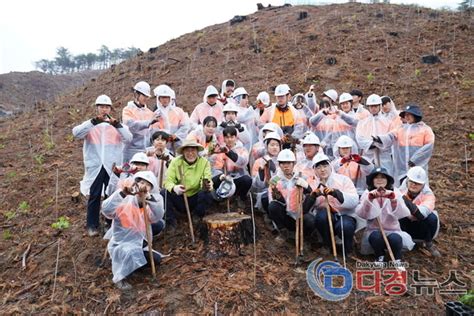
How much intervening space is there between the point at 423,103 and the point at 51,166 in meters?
11.6

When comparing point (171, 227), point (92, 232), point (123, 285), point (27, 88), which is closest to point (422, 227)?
point (171, 227)

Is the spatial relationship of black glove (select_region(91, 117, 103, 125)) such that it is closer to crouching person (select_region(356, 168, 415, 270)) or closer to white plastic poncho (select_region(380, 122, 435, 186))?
crouching person (select_region(356, 168, 415, 270))

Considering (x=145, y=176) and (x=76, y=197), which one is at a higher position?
(x=145, y=176)

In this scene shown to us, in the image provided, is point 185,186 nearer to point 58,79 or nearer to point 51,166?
point 51,166

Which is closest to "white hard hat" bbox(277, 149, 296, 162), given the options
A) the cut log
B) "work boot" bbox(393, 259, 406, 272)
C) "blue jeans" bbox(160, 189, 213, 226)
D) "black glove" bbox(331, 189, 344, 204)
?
"black glove" bbox(331, 189, 344, 204)

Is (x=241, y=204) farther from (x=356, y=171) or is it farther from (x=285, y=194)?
(x=356, y=171)

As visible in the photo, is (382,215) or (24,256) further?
(24,256)

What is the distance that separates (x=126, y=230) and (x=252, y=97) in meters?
10.2

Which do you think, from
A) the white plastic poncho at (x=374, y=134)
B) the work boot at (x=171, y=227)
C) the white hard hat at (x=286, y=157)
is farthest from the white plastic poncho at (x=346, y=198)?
the work boot at (x=171, y=227)

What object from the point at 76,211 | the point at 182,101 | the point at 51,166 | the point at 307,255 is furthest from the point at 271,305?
the point at 182,101

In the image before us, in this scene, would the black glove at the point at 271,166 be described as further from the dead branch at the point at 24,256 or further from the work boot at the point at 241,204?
the dead branch at the point at 24,256

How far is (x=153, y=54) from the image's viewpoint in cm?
2194

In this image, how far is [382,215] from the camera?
526cm

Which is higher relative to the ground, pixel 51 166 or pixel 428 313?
pixel 51 166
